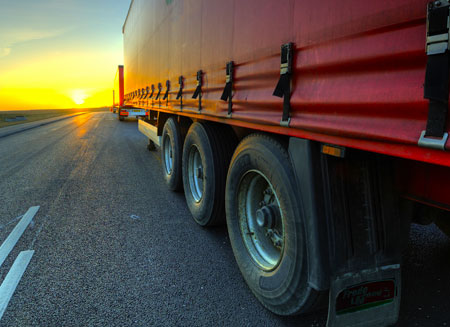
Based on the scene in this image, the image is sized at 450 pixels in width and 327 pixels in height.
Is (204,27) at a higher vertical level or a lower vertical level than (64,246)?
higher

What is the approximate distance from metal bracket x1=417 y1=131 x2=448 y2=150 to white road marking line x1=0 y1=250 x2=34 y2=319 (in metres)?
2.81

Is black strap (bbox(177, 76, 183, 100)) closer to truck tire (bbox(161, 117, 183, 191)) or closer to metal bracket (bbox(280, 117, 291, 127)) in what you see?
truck tire (bbox(161, 117, 183, 191))

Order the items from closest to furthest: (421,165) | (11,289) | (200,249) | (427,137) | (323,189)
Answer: (427,137) → (421,165) → (323,189) → (11,289) → (200,249)

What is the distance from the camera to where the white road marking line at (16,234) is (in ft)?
10.9

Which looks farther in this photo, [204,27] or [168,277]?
[204,27]

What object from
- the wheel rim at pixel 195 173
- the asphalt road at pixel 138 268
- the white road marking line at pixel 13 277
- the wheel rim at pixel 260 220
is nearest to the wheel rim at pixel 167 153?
the asphalt road at pixel 138 268

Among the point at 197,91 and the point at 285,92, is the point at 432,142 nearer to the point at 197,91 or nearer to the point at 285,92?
the point at 285,92

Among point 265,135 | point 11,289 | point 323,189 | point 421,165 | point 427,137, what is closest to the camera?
point 427,137

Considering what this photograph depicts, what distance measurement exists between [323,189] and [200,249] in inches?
77.0

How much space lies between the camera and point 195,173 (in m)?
4.49

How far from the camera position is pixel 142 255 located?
329cm

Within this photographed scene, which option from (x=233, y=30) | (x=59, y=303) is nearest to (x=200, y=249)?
(x=59, y=303)

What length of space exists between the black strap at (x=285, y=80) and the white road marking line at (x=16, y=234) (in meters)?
2.99

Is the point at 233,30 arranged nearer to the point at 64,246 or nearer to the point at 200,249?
the point at 200,249
